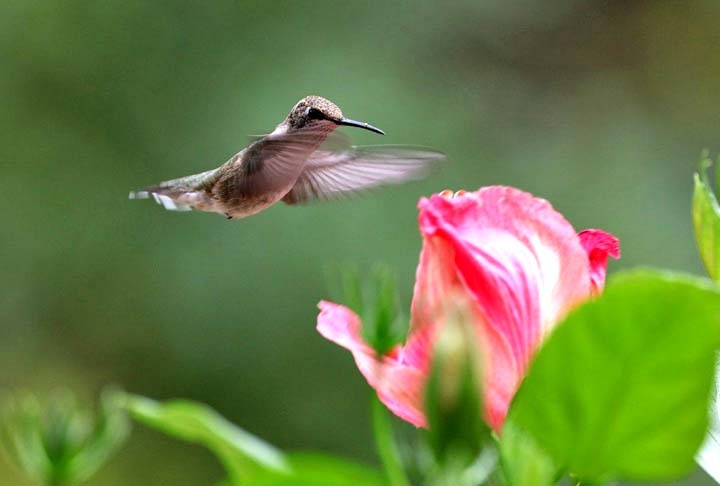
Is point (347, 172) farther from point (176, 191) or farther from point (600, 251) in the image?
point (600, 251)

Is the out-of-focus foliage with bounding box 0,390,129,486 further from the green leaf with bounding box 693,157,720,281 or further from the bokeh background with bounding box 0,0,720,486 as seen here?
the bokeh background with bounding box 0,0,720,486

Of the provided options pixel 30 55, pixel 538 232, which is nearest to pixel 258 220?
pixel 30 55

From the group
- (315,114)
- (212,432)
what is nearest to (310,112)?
(315,114)

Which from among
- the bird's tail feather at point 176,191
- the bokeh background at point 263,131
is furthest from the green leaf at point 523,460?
the bokeh background at point 263,131

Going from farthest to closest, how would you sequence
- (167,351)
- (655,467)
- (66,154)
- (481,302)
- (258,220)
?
(66,154) → (167,351) → (258,220) → (481,302) → (655,467)

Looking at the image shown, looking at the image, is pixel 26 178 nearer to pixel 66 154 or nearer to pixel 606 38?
pixel 66 154

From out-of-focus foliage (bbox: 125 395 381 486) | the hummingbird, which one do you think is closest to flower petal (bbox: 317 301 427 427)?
out-of-focus foliage (bbox: 125 395 381 486)
